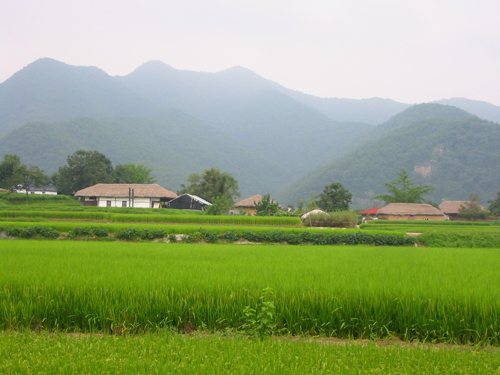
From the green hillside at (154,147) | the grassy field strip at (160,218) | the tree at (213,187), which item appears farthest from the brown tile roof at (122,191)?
the green hillside at (154,147)

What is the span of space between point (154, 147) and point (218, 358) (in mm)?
150862

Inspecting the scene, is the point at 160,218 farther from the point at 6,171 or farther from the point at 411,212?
the point at 411,212

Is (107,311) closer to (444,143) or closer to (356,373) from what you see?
(356,373)

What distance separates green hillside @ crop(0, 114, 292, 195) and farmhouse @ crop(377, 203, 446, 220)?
77.1m

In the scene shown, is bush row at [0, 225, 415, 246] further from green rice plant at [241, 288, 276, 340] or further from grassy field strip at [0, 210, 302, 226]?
green rice plant at [241, 288, 276, 340]

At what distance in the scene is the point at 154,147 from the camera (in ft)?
490

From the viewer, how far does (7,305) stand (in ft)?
19.5

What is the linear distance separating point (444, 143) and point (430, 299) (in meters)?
115

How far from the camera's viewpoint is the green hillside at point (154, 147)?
382 ft

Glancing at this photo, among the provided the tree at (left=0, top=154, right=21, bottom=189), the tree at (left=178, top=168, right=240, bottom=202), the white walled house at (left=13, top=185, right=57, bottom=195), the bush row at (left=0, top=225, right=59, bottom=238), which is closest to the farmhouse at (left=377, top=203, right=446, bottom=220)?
the tree at (left=178, top=168, right=240, bottom=202)

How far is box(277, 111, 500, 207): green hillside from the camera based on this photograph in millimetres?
98312

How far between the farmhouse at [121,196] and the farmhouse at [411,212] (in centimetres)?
3566

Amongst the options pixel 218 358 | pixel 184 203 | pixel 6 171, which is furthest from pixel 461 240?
pixel 6 171

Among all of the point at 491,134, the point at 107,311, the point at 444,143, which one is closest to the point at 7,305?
the point at 107,311
